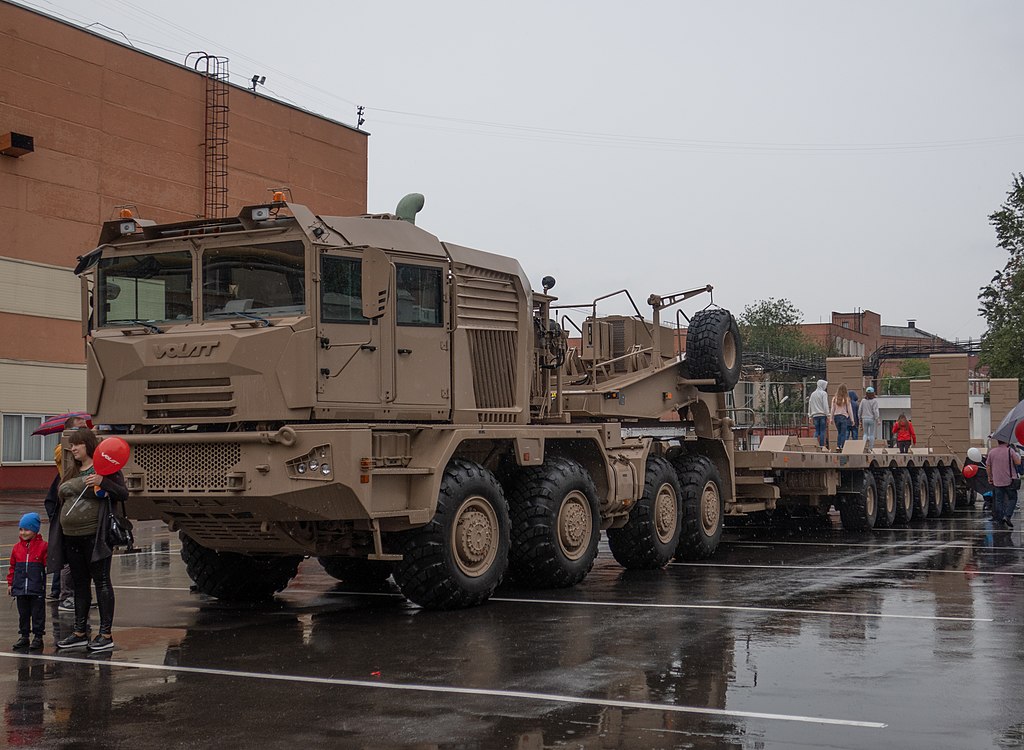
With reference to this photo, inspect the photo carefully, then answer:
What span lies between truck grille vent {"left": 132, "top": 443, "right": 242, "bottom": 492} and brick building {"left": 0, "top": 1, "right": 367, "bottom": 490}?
25743 mm

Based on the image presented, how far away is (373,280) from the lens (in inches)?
395

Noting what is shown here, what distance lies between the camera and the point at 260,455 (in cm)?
977

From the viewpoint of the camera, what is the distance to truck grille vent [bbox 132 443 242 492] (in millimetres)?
9883

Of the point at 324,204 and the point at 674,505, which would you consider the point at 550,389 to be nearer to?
the point at 674,505

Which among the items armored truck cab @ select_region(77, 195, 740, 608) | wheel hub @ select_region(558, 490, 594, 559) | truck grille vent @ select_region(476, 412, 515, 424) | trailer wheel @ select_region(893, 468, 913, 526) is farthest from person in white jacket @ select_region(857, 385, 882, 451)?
truck grille vent @ select_region(476, 412, 515, 424)

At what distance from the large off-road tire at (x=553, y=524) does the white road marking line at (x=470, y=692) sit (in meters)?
4.29

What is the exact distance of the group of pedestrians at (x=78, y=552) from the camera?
9141mm

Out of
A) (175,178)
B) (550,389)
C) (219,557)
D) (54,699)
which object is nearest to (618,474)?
(550,389)

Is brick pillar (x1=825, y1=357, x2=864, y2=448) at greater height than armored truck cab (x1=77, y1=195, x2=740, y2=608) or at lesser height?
greater

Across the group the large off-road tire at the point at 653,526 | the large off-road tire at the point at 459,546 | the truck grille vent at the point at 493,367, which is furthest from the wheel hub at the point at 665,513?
the large off-road tire at the point at 459,546

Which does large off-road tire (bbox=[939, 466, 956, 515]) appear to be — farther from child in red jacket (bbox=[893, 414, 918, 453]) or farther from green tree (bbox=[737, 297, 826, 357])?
green tree (bbox=[737, 297, 826, 357])

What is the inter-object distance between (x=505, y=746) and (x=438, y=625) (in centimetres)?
407

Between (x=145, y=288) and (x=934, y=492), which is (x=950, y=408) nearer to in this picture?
(x=934, y=492)

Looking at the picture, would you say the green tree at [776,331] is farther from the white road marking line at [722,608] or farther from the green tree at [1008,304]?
the white road marking line at [722,608]
